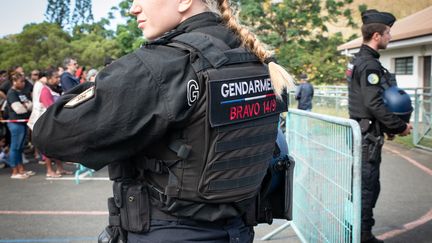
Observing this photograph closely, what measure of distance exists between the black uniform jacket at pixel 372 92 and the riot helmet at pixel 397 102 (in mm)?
48

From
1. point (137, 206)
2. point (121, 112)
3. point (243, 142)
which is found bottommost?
point (137, 206)

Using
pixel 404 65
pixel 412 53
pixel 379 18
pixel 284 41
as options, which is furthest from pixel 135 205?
pixel 284 41

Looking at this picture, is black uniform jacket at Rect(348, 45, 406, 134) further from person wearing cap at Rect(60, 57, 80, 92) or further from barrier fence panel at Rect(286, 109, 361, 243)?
person wearing cap at Rect(60, 57, 80, 92)

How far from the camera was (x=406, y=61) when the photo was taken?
17828 millimetres

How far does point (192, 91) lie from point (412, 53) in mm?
17178

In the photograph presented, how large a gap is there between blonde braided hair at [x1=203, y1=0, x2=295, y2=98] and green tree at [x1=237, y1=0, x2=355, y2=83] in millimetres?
23265

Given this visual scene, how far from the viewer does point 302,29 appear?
26344 mm

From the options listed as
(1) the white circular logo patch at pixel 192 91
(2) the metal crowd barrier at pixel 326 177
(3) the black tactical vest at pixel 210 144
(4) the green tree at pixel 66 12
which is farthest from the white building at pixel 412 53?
(4) the green tree at pixel 66 12

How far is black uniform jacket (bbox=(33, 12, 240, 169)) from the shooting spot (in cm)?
149

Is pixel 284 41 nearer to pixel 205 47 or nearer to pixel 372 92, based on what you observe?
pixel 372 92

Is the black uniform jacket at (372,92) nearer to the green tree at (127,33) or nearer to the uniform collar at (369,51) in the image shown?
the uniform collar at (369,51)

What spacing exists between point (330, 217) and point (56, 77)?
6.29 metres

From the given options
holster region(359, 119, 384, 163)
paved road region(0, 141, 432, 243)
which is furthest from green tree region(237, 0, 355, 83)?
holster region(359, 119, 384, 163)

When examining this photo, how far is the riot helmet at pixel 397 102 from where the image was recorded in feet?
13.9
